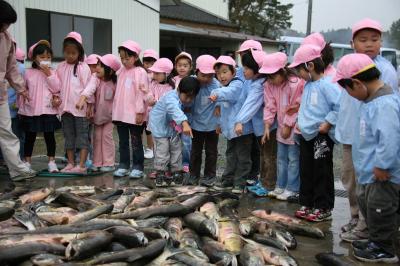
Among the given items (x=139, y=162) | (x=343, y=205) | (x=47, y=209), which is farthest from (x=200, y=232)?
(x=139, y=162)

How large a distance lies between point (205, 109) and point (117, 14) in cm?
1068

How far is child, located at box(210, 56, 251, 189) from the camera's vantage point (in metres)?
7.08

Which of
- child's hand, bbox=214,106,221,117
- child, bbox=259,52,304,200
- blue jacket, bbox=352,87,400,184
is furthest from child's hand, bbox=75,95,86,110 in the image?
blue jacket, bbox=352,87,400,184

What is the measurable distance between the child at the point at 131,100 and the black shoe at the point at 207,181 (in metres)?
1.18

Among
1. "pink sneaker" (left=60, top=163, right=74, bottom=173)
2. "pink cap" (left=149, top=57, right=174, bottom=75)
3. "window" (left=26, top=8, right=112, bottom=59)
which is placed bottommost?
"pink sneaker" (left=60, top=163, right=74, bottom=173)

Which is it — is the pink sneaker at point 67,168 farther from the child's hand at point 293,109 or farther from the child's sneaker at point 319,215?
the child's sneaker at point 319,215

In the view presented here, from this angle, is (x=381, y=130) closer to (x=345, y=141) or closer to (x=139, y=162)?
(x=345, y=141)

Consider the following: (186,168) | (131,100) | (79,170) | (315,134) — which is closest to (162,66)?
(131,100)

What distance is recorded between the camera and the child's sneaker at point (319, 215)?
5.86m

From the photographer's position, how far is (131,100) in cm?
804

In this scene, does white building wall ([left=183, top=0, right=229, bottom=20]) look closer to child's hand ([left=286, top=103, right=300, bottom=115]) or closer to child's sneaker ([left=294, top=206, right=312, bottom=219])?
child's hand ([left=286, top=103, right=300, bottom=115])

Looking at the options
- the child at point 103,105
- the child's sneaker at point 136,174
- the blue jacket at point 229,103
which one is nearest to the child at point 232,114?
the blue jacket at point 229,103

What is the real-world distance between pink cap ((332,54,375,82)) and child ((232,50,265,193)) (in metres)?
2.26

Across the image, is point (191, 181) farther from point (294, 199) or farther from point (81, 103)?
point (81, 103)
